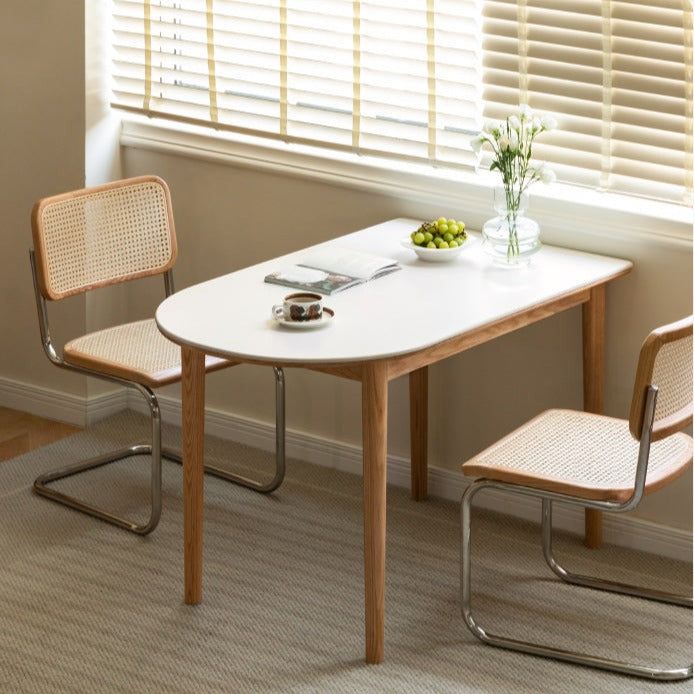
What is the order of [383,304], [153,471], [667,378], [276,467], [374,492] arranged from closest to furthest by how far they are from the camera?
[667,378]
[374,492]
[383,304]
[153,471]
[276,467]

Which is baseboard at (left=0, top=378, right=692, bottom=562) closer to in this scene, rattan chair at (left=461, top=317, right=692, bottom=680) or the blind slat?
rattan chair at (left=461, top=317, right=692, bottom=680)

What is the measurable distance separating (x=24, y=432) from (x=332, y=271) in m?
1.46

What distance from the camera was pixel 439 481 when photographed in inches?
152

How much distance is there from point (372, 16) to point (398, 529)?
1345 millimetres

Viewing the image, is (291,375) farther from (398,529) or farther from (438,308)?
(438,308)

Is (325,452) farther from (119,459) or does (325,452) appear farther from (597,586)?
(597,586)

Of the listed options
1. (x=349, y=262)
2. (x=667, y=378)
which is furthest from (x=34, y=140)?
(x=667, y=378)

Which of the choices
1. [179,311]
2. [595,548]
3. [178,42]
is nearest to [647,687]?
[595,548]

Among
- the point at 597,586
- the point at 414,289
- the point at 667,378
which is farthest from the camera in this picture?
the point at 597,586

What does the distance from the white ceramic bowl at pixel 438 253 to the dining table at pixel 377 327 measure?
2cm

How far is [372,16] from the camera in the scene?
3703 mm

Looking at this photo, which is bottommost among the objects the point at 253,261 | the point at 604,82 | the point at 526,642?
the point at 526,642

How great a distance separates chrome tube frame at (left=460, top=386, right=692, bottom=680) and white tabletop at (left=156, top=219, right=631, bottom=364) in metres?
0.37

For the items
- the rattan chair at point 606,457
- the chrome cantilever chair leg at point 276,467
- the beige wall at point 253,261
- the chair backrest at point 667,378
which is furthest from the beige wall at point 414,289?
the chair backrest at point 667,378
